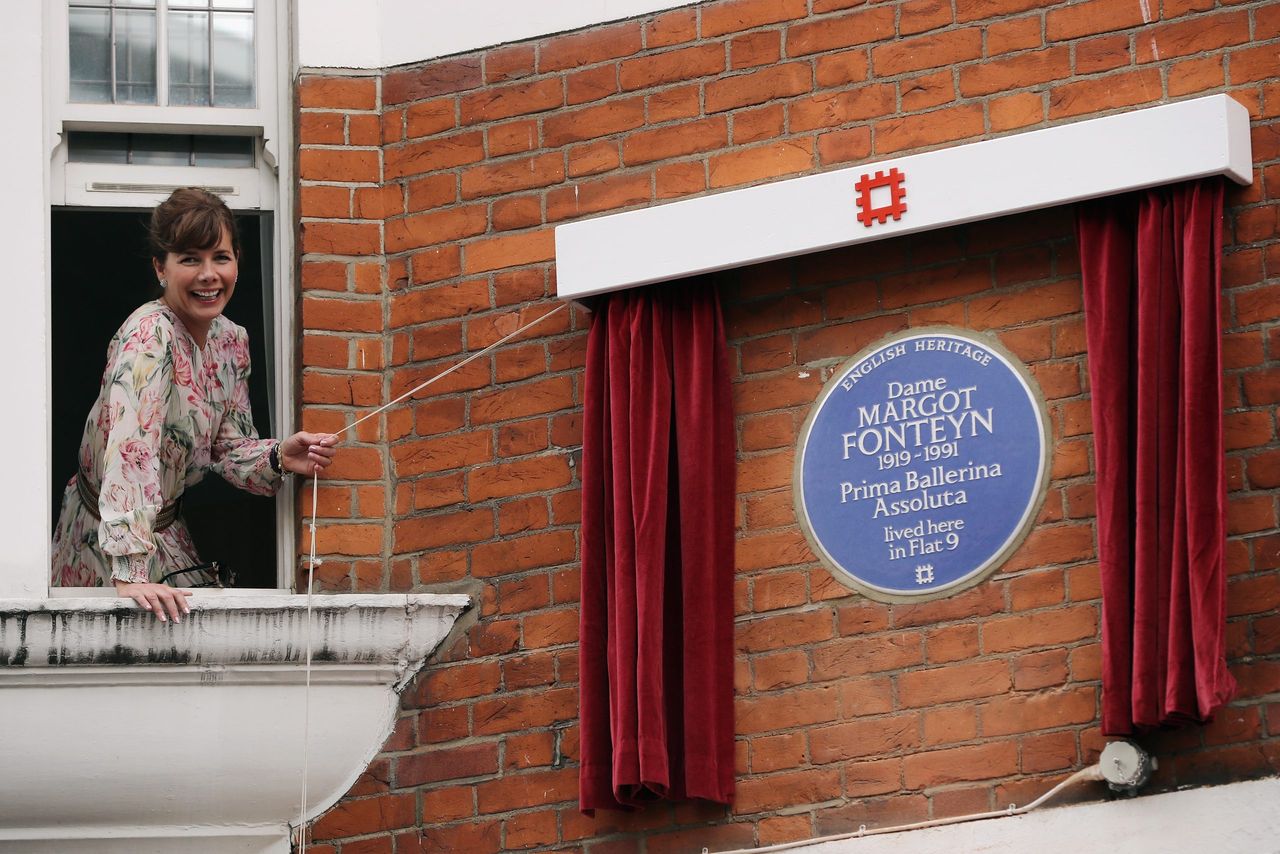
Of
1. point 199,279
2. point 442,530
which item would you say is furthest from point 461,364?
point 199,279

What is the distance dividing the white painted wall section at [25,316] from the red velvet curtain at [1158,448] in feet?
8.81

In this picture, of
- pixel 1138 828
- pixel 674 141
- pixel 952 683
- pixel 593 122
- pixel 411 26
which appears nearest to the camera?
pixel 1138 828

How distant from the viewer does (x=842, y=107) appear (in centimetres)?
645

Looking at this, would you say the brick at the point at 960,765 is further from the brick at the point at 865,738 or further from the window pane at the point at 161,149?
the window pane at the point at 161,149

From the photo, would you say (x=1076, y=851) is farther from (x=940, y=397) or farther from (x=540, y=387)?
(x=540, y=387)

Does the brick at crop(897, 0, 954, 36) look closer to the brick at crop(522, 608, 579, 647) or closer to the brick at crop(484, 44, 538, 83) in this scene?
the brick at crop(484, 44, 538, 83)

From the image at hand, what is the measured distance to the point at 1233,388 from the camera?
5.88 m

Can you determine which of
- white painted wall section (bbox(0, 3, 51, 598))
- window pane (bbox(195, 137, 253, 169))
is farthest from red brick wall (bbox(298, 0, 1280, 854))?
white painted wall section (bbox(0, 3, 51, 598))

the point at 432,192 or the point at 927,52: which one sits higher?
the point at 927,52

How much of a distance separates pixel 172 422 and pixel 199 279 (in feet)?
1.25

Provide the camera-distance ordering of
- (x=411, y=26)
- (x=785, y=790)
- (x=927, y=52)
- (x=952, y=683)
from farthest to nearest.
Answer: (x=411, y=26), (x=927, y=52), (x=785, y=790), (x=952, y=683)

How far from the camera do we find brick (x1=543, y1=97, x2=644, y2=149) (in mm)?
6684

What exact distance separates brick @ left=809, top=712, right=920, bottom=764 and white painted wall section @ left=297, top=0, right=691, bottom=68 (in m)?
2.08

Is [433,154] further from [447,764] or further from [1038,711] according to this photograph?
[1038,711]
